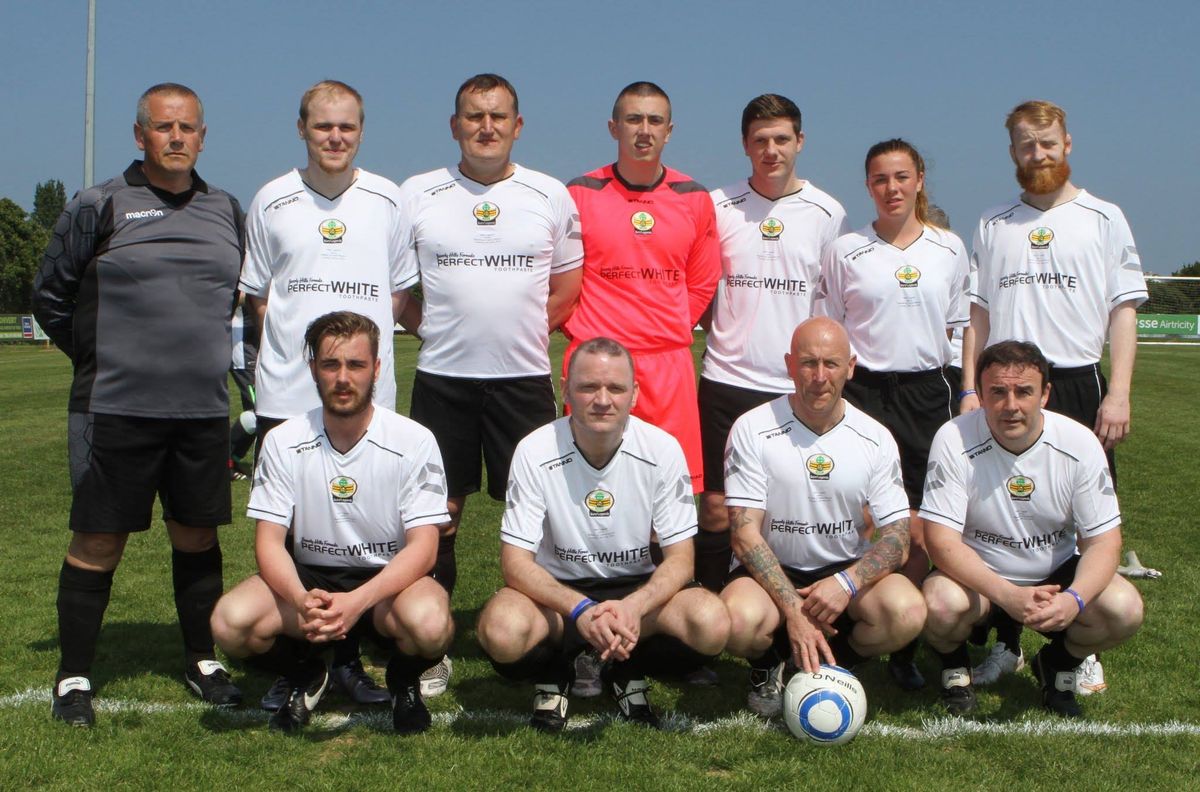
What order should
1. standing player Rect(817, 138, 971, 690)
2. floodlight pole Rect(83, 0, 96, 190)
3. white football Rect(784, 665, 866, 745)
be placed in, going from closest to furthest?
1. white football Rect(784, 665, 866, 745)
2. standing player Rect(817, 138, 971, 690)
3. floodlight pole Rect(83, 0, 96, 190)

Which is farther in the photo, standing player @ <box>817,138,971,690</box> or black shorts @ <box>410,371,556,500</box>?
standing player @ <box>817,138,971,690</box>

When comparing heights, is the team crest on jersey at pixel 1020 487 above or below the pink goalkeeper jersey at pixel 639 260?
below

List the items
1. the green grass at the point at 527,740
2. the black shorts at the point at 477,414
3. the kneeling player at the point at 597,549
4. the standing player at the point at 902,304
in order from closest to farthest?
the green grass at the point at 527,740 → the kneeling player at the point at 597,549 → the black shorts at the point at 477,414 → the standing player at the point at 902,304

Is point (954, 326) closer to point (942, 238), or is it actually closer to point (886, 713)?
point (942, 238)

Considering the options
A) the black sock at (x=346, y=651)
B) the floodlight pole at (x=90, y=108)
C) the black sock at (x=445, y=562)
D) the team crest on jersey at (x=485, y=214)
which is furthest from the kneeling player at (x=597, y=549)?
the floodlight pole at (x=90, y=108)

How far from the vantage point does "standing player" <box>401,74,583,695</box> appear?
4812 mm

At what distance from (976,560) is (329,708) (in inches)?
107

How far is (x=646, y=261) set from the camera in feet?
16.4

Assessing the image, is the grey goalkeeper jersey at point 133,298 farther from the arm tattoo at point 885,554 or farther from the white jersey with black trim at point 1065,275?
the white jersey with black trim at point 1065,275

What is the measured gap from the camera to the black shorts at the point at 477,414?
4898 mm

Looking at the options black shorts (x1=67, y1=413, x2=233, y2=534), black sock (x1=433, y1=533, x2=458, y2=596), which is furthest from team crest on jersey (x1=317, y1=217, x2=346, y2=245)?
black sock (x1=433, y1=533, x2=458, y2=596)

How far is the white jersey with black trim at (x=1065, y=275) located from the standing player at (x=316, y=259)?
2818 millimetres

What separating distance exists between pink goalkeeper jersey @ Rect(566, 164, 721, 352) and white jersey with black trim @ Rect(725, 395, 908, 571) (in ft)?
2.62

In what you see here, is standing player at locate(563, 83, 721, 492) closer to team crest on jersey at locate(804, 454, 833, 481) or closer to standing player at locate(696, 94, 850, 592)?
standing player at locate(696, 94, 850, 592)
